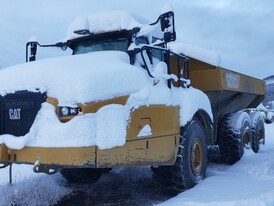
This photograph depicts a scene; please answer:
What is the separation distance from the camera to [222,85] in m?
7.59

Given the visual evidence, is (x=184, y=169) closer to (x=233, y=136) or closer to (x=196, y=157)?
(x=196, y=157)

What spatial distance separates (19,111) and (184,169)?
96.1 inches

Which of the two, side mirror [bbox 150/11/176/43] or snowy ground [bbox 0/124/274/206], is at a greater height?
side mirror [bbox 150/11/176/43]

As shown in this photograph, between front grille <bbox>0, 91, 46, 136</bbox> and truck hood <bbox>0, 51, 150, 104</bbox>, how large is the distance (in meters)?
0.08

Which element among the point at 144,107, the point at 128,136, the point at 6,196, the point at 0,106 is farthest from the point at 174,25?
the point at 6,196

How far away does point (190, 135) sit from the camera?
5.87m

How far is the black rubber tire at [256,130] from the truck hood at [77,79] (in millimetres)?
5611

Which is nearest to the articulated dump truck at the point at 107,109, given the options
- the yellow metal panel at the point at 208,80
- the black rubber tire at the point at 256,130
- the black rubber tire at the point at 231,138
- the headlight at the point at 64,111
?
the headlight at the point at 64,111

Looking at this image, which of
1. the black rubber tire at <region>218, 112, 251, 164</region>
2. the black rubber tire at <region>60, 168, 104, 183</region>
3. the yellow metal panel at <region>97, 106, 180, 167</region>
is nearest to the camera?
the yellow metal panel at <region>97, 106, 180, 167</region>

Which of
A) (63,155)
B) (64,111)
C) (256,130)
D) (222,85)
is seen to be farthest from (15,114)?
(256,130)

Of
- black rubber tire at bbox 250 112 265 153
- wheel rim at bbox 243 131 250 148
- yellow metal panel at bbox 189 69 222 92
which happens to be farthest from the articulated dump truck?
black rubber tire at bbox 250 112 265 153

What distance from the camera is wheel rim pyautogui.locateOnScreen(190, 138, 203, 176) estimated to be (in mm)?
5972

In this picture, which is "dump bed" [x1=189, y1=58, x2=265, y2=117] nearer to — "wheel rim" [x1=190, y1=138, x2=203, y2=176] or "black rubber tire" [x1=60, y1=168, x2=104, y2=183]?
"wheel rim" [x1=190, y1=138, x2=203, y2=176]

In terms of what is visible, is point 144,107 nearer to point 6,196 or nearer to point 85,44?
point 85,44
